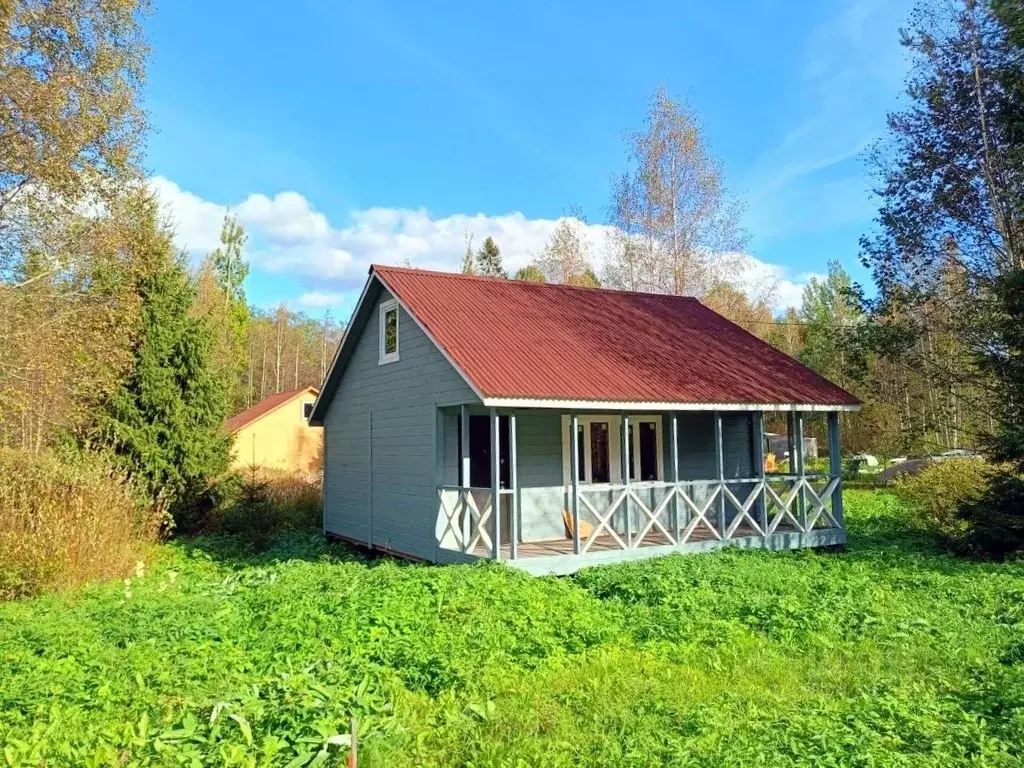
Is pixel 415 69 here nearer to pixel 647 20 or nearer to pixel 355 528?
pixel 647 20

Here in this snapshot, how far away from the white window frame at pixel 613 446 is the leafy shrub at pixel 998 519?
18.2 ft

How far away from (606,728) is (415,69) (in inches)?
557

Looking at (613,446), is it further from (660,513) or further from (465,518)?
(465,518)

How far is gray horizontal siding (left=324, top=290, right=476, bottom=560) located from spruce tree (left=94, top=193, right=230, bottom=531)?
163 inches

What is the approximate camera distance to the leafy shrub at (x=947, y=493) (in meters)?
14.4

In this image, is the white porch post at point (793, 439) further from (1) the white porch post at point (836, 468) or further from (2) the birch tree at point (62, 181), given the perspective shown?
(2) the birch tree at point (62, 181)

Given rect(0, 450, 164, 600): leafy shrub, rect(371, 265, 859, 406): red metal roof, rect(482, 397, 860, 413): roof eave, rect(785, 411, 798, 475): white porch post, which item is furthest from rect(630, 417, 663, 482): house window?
rect(0, 450, 164, 600): leafy shrub

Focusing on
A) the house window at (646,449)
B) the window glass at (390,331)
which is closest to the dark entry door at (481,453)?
the window glass at (390,331)

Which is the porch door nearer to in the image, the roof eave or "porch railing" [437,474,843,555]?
"porch railing" [437,474,843,555]

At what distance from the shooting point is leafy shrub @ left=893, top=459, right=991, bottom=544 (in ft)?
47.1

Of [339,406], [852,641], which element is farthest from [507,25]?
[852,641]

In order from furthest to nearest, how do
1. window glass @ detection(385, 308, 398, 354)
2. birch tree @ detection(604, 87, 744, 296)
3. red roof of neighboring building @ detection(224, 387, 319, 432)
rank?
red roof of neighboring building @ detection(224, 387, 319, 432) < birch tree @ detection(604, 87, 744, 296) < window glass @ detection(385, 308, 398, 354)

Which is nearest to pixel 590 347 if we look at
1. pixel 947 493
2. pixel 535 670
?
pixel 535 670

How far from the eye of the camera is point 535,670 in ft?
21.7
